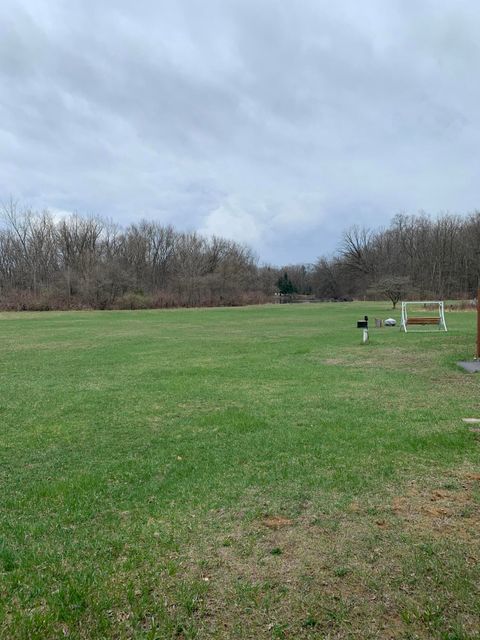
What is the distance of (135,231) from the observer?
252 ft

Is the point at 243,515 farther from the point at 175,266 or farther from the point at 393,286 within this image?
the point at 175,266

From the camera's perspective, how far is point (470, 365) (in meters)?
10.1

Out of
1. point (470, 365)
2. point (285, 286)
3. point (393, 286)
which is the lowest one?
point (470, 365)

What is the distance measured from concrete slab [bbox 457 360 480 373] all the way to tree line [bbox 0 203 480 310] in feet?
150

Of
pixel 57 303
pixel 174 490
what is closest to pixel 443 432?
pixel 174 490

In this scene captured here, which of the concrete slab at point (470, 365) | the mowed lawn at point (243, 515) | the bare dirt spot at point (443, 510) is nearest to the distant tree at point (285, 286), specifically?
the concrete slab at point (470, 365)

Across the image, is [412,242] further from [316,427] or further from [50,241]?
[316,427]

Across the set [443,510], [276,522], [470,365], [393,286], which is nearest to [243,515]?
[276,522]

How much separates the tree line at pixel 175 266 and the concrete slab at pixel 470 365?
45828 mm

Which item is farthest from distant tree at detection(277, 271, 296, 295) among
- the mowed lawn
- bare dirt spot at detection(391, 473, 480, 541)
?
bare dirt spot at detection(391, 473, 480, 541)

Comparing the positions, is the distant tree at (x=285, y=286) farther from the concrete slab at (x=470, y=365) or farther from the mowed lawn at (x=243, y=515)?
the mowed lawn at (x=243, y=515)

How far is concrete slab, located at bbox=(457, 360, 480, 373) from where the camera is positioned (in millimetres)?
9531

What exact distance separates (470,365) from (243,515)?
844 cm

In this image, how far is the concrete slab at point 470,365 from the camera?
953cm
